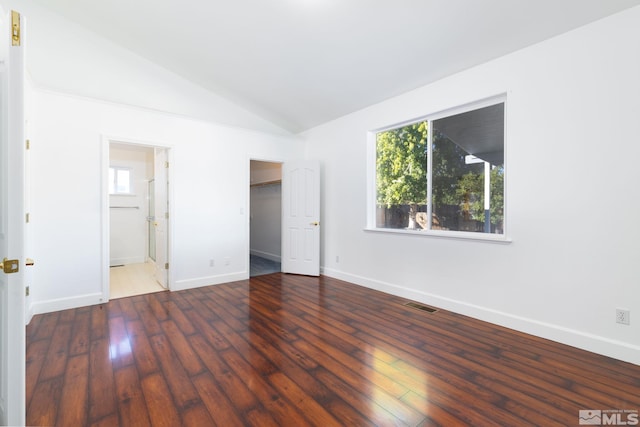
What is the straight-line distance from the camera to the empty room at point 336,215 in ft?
5.97

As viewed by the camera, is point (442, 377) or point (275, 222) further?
point (275, 222)

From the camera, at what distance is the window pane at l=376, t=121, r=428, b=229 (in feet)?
→ 12.6

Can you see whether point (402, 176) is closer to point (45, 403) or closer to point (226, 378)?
point (226, 378)

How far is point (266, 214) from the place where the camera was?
279 inches

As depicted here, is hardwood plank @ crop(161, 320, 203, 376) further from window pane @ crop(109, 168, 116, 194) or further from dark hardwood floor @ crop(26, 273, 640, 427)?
window pane @ crop(109, 168, 116, 194)

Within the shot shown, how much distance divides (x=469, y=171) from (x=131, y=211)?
6654 mm

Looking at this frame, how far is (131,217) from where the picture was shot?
6250 millimetres

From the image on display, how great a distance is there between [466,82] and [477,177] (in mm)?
1086

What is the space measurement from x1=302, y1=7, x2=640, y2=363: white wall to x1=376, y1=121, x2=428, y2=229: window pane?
448mm

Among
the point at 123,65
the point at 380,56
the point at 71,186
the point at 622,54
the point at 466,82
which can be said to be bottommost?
the point at 71,186

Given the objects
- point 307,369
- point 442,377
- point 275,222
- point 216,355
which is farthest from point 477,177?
point 275,222

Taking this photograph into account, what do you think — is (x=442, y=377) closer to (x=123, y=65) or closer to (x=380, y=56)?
(x=380, y=56)

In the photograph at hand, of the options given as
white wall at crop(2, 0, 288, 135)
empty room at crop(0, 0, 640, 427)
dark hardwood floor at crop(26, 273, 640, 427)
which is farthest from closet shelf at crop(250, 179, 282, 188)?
dark hardwood floor at crop(26, 273, 640, 427)

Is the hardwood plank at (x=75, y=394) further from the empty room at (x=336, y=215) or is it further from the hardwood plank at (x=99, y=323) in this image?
the hardwood plank at (x=99, y=323)
